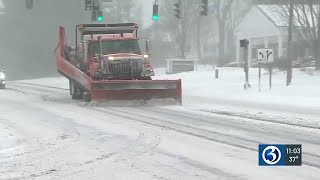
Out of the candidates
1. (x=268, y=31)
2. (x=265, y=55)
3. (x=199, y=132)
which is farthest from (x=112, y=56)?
(x=268, y=31)

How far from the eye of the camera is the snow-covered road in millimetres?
7617

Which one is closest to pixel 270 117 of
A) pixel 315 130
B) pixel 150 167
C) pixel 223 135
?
pixel 315 130

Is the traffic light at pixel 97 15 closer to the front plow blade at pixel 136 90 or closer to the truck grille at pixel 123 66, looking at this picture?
the truck grille at pixel 123 66

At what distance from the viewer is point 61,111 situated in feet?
55.2

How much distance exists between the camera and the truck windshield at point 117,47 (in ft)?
65.5

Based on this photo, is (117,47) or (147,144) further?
(117,47)

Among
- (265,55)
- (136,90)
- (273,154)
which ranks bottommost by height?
(136,90)

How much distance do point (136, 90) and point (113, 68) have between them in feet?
4.25

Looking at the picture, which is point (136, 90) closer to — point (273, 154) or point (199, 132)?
point (199, 132)

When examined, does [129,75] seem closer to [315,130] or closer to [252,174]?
[315,130]

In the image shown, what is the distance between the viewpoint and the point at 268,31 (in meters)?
48.7

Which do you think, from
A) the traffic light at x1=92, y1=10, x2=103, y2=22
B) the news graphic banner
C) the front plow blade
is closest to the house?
the traffic light at x1=92, y1=10, x2=103, y2=22

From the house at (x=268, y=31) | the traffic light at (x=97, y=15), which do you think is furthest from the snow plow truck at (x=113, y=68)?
the house at (x=268, y=31)

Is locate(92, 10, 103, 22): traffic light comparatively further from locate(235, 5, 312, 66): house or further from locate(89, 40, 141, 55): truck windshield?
locate(235, 5, 312, 66): house
